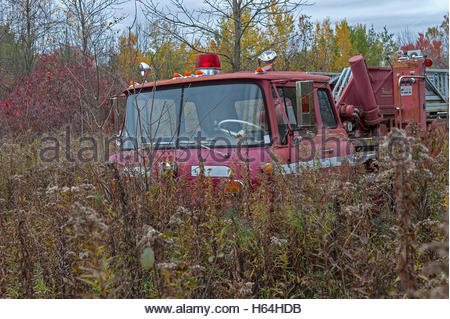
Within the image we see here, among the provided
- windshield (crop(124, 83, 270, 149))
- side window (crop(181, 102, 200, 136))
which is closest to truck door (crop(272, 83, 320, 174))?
windshield (crop(124, 83, 270, 149))

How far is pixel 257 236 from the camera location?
3.50m

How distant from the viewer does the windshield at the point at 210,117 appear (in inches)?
183

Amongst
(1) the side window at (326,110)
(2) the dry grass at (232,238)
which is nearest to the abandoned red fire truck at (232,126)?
(1) the side window at (326,110)

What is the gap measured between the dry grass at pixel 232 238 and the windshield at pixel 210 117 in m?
0.64

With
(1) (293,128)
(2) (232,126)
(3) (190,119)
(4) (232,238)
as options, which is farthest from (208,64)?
(4) (232,238)

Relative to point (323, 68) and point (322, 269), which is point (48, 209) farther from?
point (323, 68)

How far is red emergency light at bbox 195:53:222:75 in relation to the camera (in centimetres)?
537

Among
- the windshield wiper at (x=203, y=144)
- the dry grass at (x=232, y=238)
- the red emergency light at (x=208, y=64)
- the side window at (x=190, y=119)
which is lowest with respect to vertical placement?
the dry grass at (x=232, y=238)

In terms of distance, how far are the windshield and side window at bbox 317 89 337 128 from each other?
975 millimetres

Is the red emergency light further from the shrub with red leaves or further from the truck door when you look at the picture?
the shrub with red leaves

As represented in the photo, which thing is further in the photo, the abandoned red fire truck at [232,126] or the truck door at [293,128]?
the truck door at [293,128]

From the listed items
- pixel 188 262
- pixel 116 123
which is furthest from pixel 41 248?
pixel 116 123

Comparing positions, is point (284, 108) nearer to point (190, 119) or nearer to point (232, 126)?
point (232, 126)

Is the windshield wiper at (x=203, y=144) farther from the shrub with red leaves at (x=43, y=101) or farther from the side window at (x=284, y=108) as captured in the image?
the shrub with red leaves at (x=43, y=101)
